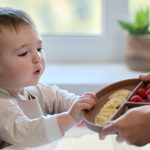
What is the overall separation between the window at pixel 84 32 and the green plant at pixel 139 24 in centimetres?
12

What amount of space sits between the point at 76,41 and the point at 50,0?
0.16 m

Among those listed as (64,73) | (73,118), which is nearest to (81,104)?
(73,118)

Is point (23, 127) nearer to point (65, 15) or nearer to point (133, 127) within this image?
point (133, 127)

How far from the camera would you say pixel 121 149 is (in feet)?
2.92

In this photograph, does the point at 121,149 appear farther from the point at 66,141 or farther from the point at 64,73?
the point at 64,73

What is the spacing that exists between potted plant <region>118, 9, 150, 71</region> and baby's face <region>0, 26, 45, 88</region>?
1.91 feet

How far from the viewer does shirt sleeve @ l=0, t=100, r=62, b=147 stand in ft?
2.78

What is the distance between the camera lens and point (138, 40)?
1.44 m

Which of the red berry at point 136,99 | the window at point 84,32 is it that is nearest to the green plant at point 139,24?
the window at point 84,32

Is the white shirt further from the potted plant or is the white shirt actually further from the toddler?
the potted plant

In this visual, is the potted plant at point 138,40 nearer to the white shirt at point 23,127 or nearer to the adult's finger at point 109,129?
the white shirt at point 23,127

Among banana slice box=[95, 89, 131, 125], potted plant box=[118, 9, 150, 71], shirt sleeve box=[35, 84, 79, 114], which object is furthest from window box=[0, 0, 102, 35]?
banana slice box=[95, 89, 131, 125]

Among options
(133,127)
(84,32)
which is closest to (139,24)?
(84,32)

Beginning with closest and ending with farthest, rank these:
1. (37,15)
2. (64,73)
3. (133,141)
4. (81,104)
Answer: (133,141)
(81,104)
(64,73)
(37,15)
